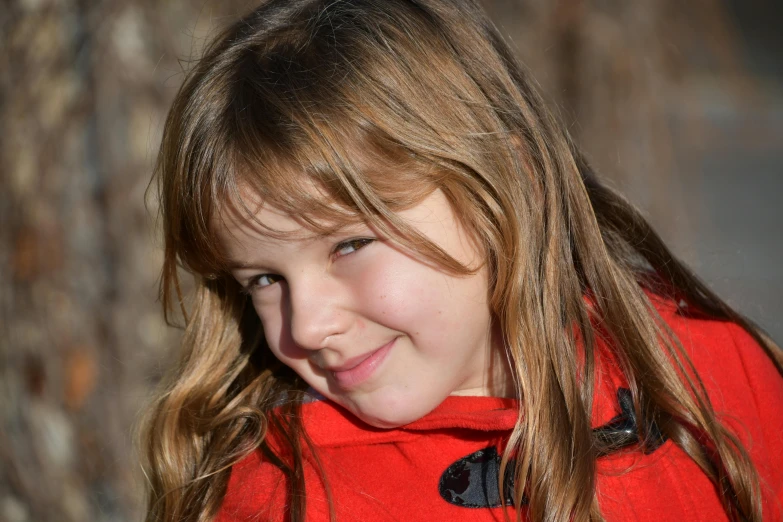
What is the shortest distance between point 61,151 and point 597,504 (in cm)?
201

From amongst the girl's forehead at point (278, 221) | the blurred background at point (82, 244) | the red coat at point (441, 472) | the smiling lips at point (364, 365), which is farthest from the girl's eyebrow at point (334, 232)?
the blurred background at point (82, 244)

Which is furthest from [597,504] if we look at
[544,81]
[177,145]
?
[544,81]

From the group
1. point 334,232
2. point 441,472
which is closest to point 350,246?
point 334,232

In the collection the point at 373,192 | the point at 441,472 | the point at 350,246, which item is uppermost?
the point at 373,192

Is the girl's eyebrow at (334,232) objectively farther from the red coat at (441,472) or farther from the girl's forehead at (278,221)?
the red coat at (441,472)

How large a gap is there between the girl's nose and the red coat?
274 millimetres

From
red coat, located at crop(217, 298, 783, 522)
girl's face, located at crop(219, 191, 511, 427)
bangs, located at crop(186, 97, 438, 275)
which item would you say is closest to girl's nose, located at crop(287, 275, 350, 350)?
girl's face, located at crop(219, 191, 511, 427)

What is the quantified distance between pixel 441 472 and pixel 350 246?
0.49 m

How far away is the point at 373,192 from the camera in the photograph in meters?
1.44

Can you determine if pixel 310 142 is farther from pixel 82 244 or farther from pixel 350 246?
pixel 82 244

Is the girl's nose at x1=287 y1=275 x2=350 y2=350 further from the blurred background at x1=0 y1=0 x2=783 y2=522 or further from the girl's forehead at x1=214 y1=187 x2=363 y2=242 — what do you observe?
the blurred background at x1=0 y1=0 x2=783 y2=522

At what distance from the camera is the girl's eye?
4.88 feet

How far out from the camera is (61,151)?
2.67m

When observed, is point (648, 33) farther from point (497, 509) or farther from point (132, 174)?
point (497, 509)
